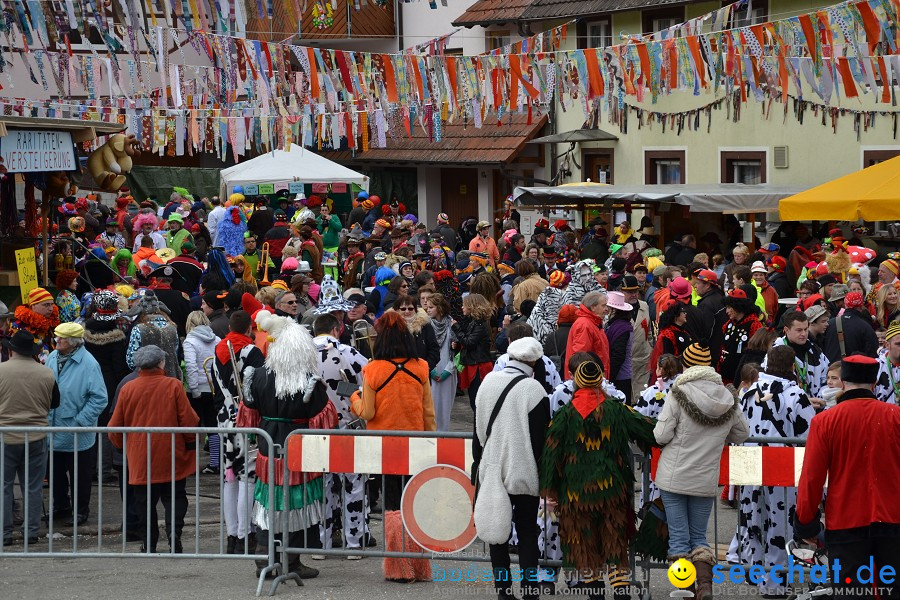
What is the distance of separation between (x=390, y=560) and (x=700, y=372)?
2383mm

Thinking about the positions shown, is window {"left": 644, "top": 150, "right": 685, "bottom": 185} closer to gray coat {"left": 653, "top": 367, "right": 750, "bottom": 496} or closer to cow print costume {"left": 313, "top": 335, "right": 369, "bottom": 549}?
cow print costume {"left": 313, "top": 335, "right": 369, "bottom": 549}

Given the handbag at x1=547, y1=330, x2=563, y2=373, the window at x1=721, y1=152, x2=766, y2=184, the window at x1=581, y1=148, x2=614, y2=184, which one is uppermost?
the window at x1=581, y1=148, x2=614, y2=184

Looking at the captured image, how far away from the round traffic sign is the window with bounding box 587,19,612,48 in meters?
19.4

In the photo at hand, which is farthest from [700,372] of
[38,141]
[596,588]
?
[38,141]

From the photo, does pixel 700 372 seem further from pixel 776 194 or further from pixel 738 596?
pixel 776 194

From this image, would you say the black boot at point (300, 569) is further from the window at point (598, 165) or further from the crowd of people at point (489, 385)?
the window at point (598, 165)

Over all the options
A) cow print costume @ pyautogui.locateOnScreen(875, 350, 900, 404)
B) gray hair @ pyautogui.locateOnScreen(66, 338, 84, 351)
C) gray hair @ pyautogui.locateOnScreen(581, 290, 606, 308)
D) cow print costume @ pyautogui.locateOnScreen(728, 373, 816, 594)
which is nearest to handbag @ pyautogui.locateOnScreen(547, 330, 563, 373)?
gray hair @ pyautogui.locateOnScreen(581, 290, 606, 308)

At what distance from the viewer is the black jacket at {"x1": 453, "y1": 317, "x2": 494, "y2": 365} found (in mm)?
11367

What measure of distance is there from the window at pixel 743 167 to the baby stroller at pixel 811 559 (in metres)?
16.0

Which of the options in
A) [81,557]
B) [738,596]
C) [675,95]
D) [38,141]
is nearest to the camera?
[738,596]

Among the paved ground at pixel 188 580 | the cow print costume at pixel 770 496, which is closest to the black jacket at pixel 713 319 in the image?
the paved ground at pixel 188 580

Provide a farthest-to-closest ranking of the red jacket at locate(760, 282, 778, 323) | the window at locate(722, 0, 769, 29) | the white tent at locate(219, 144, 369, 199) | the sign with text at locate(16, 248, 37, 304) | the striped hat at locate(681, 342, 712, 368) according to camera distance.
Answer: the white tent at locate(219, 144, 369, 199) < the window at locate(722, 0, 769, 29) < the red jacket at locate(760, 282, 778, 323) < the sign with text at locate(16, 248, 37, 304) < the striped hat at locate(681, 342, 712, 368)

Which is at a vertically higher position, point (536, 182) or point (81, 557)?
point (536, 182)

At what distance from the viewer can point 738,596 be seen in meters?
7.40
